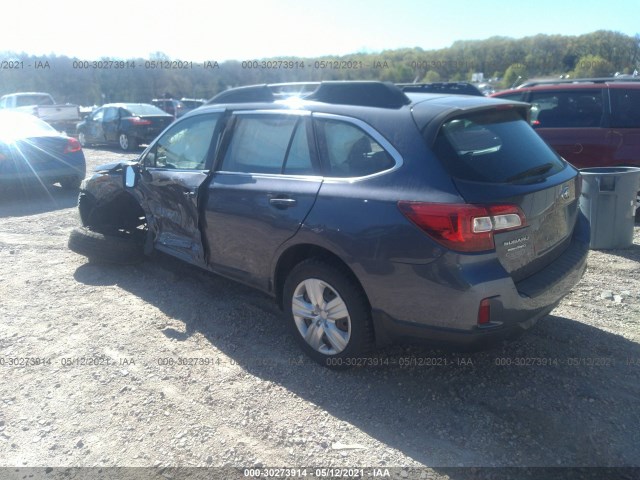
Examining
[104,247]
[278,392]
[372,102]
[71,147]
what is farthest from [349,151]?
[71,147]

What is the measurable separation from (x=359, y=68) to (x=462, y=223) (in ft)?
74.2

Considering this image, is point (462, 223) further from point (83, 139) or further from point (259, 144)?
point (83, 139)

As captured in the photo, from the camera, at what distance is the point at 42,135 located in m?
9.84

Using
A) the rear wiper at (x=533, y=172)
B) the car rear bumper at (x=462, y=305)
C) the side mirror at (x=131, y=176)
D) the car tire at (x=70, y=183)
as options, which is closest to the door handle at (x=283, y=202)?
the car rear bumper at (x=462, y=305)

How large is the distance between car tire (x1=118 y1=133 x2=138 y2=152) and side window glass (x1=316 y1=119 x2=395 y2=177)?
14.9m

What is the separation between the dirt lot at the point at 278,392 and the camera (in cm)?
297

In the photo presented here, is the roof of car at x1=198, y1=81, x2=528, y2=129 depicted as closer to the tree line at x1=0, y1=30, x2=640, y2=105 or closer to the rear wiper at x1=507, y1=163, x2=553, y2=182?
the rear wiper at x1=507, y1=163, x2=553, y2=182

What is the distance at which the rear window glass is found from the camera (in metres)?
3.15

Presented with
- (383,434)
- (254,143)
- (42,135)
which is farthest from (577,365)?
(42,135)

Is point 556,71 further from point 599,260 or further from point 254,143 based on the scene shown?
point 254,143

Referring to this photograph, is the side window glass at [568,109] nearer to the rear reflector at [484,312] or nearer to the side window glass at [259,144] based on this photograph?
the side window glass at [259,144]

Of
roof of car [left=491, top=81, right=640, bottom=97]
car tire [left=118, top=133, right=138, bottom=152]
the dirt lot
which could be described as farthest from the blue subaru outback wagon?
car tire [left=118, top=133, right=138, bottom=152]

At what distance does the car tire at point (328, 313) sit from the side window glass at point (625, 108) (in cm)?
536

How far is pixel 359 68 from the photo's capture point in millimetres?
24281
